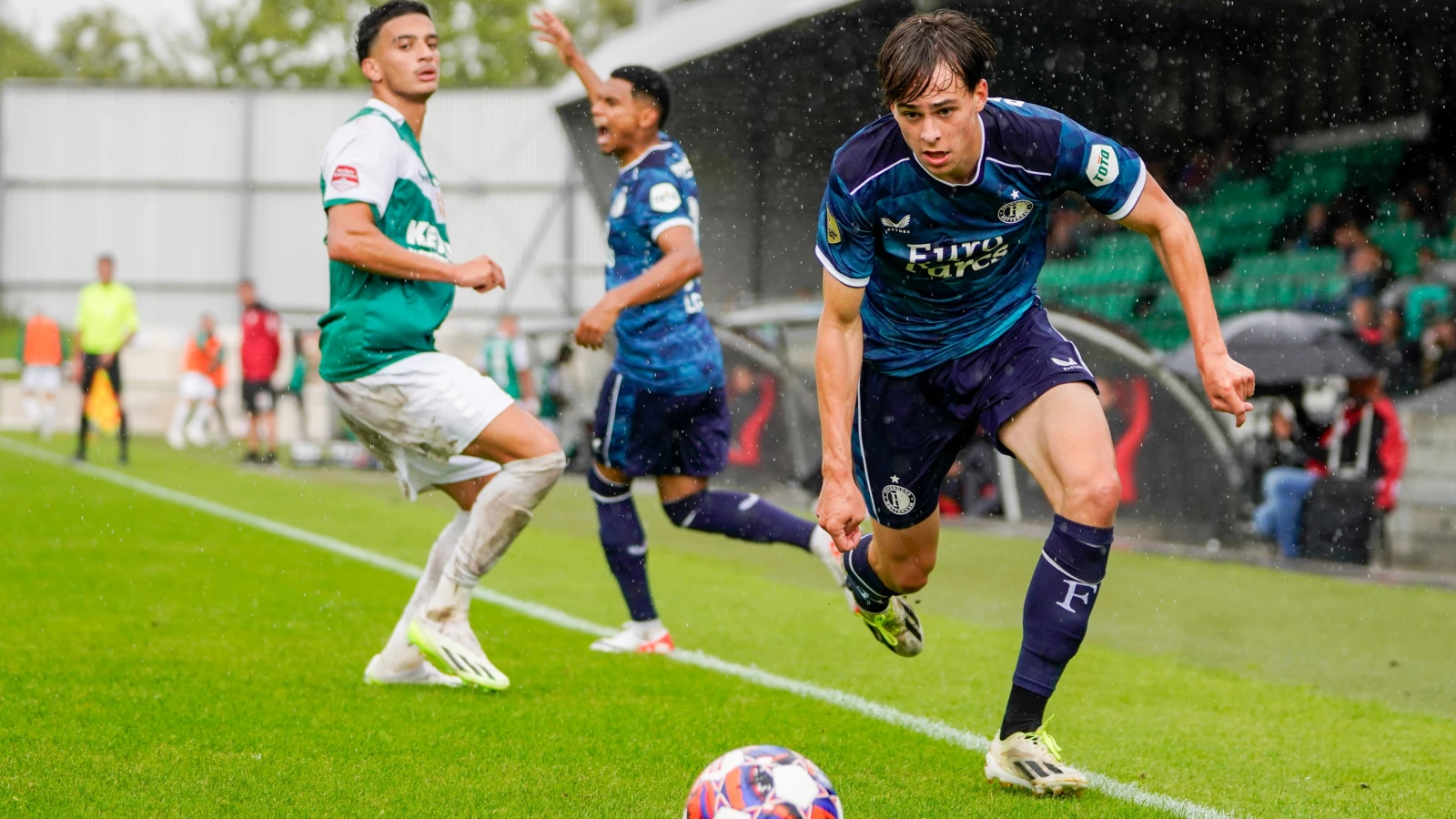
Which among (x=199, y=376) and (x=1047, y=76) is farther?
(x=199, y=376)

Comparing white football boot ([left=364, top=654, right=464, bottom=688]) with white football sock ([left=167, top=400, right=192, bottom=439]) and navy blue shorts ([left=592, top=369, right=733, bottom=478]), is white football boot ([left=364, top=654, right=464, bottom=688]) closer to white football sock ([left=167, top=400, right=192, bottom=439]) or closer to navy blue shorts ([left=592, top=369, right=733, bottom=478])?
navy blue shorts ([left=592, top=369, right=733, bottom=478])

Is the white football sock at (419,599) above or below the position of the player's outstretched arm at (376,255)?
below

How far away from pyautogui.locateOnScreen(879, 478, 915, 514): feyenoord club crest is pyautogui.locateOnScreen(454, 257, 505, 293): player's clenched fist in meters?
1.32

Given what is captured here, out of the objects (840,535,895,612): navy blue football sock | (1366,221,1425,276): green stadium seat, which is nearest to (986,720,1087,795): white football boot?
(840,535,895,612): navy blue football sock

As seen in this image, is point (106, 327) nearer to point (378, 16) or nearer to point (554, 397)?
point (554, 397)

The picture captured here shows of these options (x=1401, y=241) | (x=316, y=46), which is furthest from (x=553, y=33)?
(x=316, y=46)

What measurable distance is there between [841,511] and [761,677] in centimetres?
197

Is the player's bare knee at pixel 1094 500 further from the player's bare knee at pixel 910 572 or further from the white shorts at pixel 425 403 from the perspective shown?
the white shorts at pixel 425 403

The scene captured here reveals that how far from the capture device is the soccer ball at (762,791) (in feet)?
10.1

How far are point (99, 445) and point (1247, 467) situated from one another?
14755 mm

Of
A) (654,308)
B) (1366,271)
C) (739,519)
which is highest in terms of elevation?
(1366,271)

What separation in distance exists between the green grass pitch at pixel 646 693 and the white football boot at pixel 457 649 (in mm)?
95

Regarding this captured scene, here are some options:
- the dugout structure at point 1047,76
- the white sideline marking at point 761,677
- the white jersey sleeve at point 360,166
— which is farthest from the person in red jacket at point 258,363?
the white jersey sleeve at point 360,166

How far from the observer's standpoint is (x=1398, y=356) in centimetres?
1216
